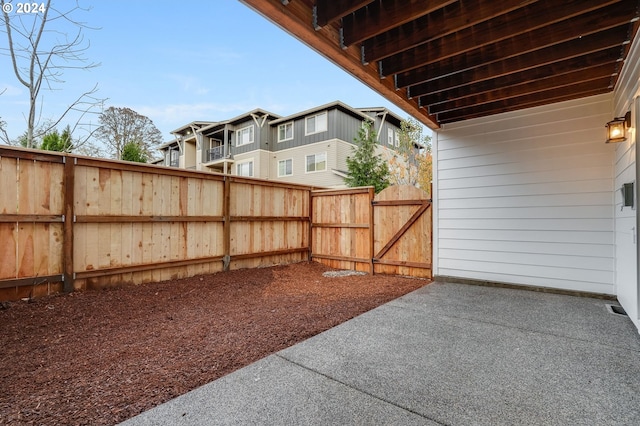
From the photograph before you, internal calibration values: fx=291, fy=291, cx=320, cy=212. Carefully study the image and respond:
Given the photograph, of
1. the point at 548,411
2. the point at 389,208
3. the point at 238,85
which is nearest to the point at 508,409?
the point at 548,411

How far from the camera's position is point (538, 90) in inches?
146

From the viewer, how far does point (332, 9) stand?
2.36 m

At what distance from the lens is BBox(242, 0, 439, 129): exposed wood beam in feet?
7.11

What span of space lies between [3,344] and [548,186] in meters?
6.31

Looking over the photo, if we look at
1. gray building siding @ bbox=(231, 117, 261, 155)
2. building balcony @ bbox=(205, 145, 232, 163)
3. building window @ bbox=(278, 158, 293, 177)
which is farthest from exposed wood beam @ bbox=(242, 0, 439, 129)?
→ building balcony @ bbox=(205, 145, 232, 163)

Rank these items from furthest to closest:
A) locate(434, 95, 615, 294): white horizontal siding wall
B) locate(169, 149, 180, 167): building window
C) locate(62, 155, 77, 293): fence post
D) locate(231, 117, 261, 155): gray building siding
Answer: locate(169, 149, 180, 167): building window → locate(231, 117, 261, 155): gray building siding → locate(434, 95, 615, 294): white horizontal siding wall → locate(62, 155, 77, 293): fence post

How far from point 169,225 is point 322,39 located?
3663 mm

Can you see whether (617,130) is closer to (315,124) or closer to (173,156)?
(315,124)

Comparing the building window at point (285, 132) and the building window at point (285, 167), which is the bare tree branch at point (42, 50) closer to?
the building window at point (285, 167)

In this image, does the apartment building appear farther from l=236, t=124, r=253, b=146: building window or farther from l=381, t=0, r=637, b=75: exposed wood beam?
l=381, t=0, r=637, b=75: exposed wood beam

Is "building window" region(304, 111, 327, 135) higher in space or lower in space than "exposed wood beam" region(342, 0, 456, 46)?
higher

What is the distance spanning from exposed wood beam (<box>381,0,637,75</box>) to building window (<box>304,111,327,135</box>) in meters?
10.3

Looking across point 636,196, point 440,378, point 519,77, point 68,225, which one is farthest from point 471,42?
point 68,225

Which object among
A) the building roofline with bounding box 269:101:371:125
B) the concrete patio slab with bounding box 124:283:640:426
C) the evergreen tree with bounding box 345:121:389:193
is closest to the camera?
the concrete patio slab with bounding box 124:283:640:426
